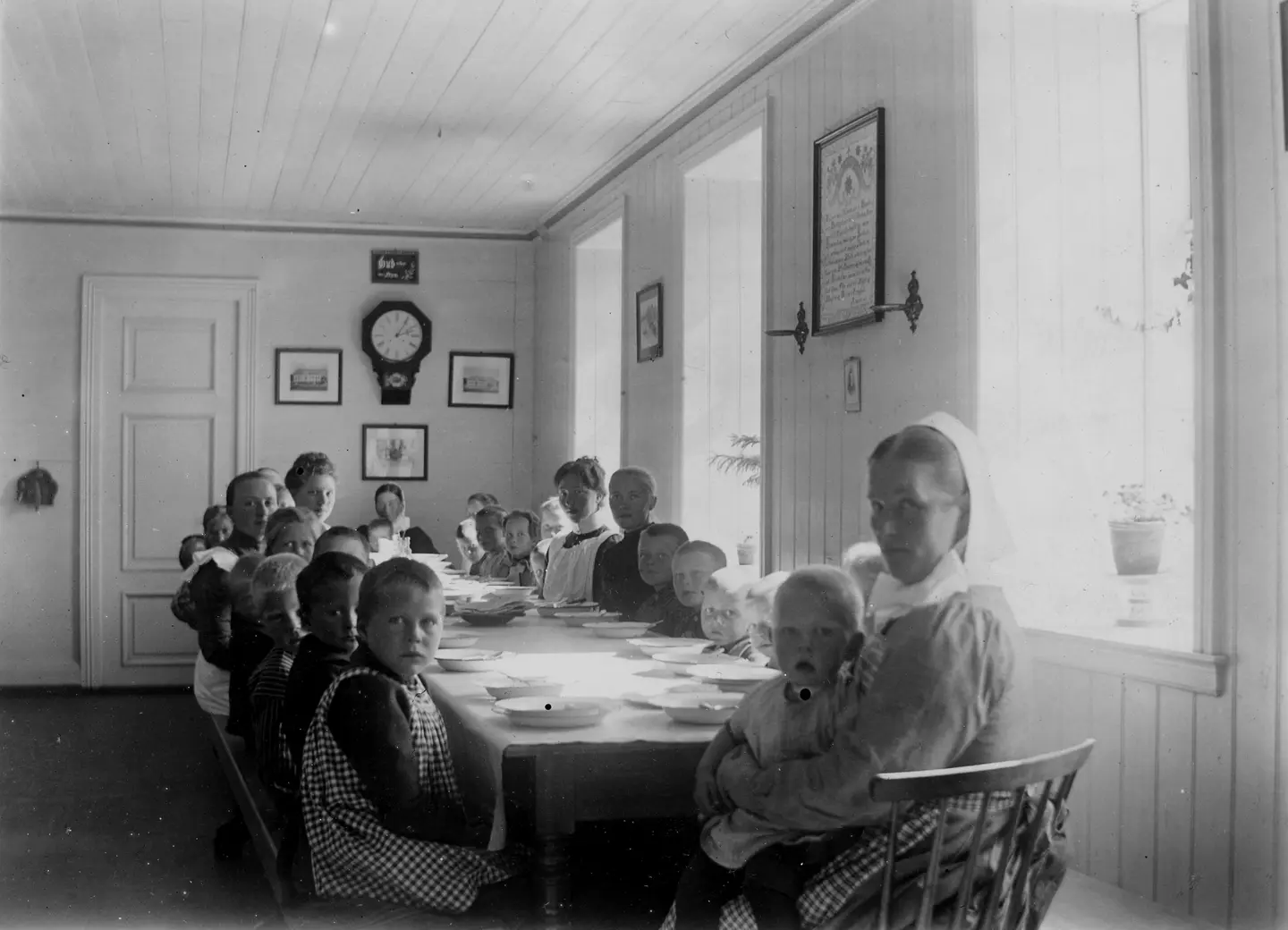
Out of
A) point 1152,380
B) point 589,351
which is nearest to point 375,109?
point 589,351

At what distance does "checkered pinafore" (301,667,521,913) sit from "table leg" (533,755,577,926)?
0.55ft

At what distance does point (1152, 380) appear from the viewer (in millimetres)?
3518

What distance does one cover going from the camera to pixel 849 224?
4.43m

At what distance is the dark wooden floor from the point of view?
280cm

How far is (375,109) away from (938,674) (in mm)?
4741

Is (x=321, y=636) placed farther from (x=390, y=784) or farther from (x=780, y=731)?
(x=780, y=731)

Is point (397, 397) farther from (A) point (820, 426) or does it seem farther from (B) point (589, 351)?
(A) point (820, 426)

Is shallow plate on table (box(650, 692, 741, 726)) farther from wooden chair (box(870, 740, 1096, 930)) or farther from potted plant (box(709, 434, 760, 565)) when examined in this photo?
potted plant (box(709, 434, 760, 565))

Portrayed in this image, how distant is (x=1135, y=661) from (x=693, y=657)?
1.17 m

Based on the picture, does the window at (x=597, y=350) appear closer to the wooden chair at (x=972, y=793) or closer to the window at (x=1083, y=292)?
the window at (x=1083, y=292)

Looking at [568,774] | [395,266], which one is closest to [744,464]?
[568,774]

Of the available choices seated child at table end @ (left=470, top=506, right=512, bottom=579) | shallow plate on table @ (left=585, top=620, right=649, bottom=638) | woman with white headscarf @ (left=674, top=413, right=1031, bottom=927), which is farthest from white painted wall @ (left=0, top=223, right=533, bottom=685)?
woman with white headscarf @ (left=674, top=413, right=1031, bottom=927)

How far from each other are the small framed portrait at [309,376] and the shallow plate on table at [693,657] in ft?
17.9

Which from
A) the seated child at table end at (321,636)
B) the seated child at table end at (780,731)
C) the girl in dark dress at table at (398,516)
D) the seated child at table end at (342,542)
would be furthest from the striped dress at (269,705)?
the girl in dark dress at table at (398,516)
